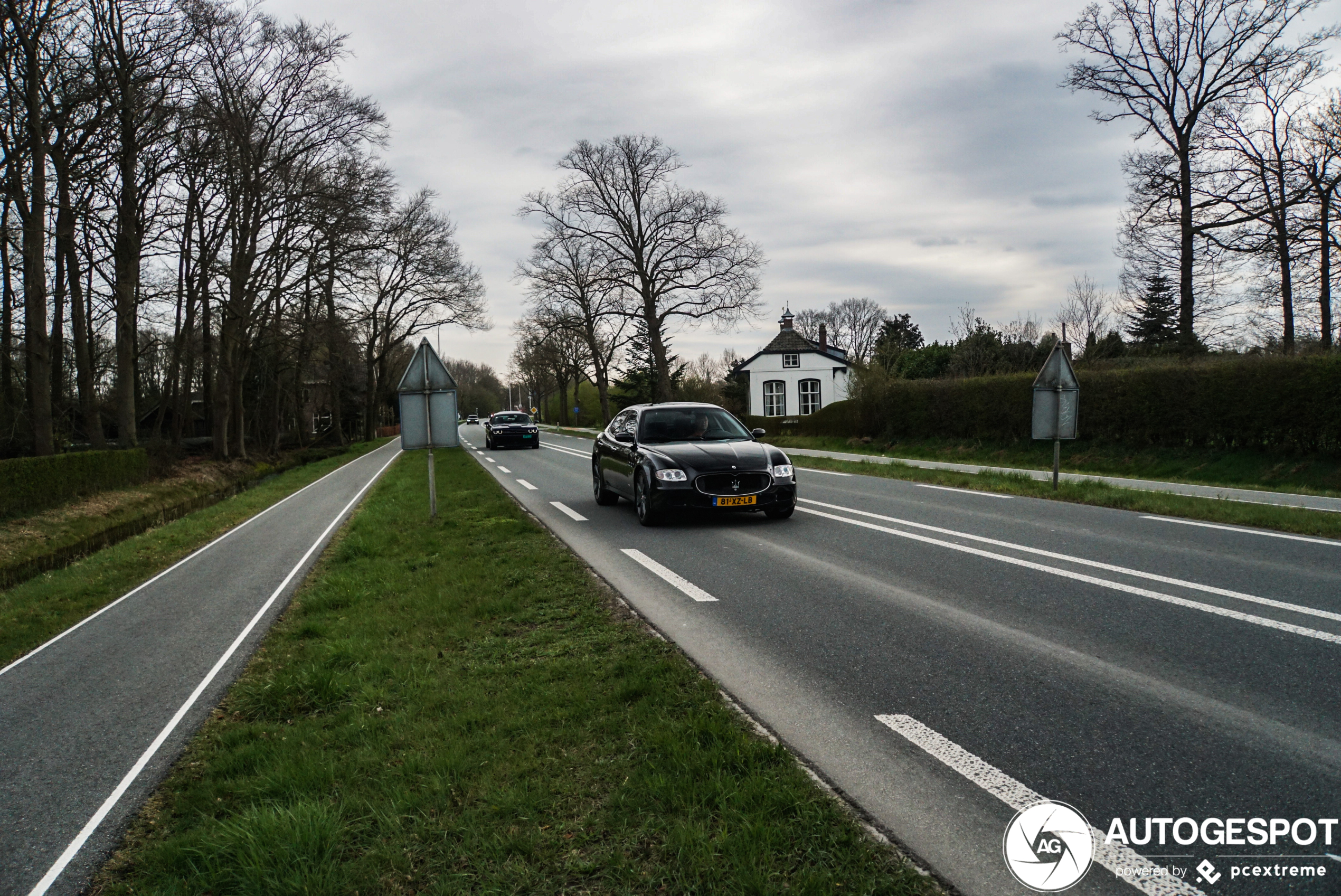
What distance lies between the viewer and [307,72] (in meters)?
24.3

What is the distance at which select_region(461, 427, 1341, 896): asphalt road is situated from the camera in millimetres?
2828

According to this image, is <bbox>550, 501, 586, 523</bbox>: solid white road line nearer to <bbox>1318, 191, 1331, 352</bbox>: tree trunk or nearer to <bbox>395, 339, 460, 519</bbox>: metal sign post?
<bbox>395, 339, 460, 519</bbox>: metal sign post

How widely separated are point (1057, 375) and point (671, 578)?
9065 mm

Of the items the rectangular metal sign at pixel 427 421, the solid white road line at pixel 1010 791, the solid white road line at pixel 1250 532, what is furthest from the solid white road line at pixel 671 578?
the solid white road line at pixel 1250 532

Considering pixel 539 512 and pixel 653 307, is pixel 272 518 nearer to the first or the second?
pixel 539 512

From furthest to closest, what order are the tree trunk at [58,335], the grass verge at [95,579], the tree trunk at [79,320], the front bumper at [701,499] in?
the tree trunk at [58,335]
the tree trunk at [79,320]
the front bumper at [701,499]
the grass verge at [95,579]

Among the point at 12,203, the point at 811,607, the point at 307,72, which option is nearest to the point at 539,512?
the point at 811,607

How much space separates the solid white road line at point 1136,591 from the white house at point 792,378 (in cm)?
5930

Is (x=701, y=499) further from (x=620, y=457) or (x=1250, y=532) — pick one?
(x=1250, y=532)

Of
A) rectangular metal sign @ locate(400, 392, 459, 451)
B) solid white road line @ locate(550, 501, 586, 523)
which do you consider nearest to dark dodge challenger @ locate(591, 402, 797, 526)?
solid white road line @ locate(550, 501, 586, 523)

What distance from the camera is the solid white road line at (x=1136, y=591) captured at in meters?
4.88

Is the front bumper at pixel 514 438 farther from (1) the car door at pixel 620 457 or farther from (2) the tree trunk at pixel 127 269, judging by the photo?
(1) the car door at pixel 620 457

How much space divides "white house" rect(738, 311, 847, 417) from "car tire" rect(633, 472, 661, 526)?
57.7 meters

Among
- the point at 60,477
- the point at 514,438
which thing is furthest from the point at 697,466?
the point at 514,438
